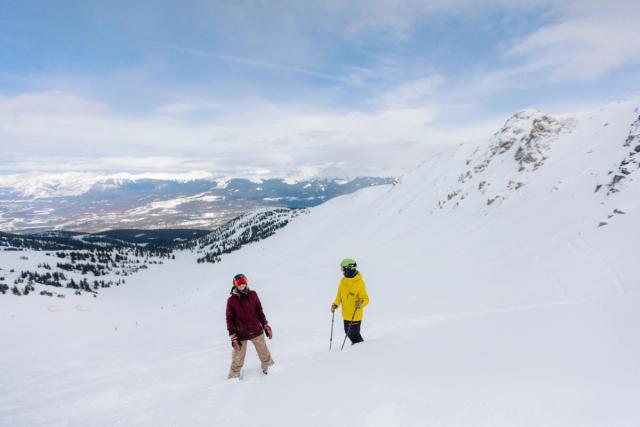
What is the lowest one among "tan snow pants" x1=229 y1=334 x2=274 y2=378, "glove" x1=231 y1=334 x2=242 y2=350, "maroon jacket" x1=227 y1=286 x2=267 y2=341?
"tan snow pants" x1=229 y1=334 x2=274 y2=378

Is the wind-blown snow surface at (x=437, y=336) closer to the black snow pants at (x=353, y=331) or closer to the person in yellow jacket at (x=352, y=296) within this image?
the black snow pants at (x=353, y=331)

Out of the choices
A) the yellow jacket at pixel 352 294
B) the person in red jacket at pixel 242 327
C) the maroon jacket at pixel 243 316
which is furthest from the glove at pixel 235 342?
the yellow jacket at pixel 352 294

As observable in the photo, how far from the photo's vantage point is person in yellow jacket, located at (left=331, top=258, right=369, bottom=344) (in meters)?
10.3

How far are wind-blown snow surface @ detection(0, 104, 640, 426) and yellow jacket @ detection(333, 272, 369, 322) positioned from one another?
1.13 meters

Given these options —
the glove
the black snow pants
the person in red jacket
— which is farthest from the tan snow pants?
the black snow pants

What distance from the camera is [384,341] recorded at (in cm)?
1011

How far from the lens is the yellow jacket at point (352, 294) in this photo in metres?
10.4

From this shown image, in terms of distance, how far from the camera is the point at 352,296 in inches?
412

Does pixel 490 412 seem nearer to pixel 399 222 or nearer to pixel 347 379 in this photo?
pixel 347 379

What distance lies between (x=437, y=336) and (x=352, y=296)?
270 cm

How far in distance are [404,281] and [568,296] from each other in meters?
12.7

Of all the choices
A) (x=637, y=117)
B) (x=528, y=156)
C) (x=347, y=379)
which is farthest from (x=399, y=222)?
(x=347, y=379)

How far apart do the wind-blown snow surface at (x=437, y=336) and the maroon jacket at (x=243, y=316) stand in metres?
1.35

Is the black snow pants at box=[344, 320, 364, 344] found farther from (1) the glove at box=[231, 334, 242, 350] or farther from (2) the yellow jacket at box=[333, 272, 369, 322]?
(1) the glove at box=[231, 334, 242, 350]
